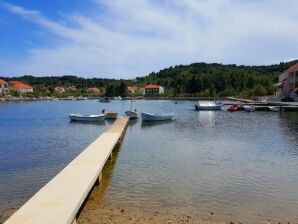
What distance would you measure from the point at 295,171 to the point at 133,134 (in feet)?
62.9

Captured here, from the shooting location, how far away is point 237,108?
242ft

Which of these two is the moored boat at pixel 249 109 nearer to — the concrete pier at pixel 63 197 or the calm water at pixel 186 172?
the calm water at pixel 186 172

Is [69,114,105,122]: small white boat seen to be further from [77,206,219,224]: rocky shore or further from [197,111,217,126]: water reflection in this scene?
[77,206,219,224]: rocky shore

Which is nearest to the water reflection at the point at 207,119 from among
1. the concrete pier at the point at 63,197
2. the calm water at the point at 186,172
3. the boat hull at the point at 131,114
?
the boat hull at the point at 131,114

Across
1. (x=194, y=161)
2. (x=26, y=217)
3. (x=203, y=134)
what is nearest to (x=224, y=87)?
(x=203, y=134)

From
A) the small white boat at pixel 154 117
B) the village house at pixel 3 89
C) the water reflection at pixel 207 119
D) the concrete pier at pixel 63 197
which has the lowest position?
the water reflection at pixel 207 119

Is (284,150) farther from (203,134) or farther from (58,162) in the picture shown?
(58,162)

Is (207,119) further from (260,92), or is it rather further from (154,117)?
(260,92)

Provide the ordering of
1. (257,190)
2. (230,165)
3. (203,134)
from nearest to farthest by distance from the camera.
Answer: (257,190) < (230,165) < (203,134)

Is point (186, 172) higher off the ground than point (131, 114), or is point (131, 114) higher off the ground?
point (131, 114)

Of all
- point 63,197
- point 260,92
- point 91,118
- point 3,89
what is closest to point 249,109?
point 91,118

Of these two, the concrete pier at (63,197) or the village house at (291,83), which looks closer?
the concrete pier at (63,197)

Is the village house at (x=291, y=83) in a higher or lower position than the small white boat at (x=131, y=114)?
higher

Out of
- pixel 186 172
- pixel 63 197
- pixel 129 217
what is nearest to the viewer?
pixel 63 197
